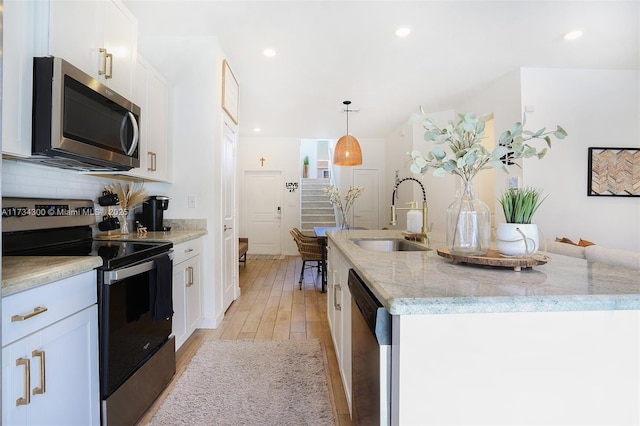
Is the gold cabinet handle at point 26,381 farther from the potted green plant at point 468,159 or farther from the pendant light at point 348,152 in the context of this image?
the pendant light at point 348,152

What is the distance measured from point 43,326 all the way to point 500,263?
1646 mm

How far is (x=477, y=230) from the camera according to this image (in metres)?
1.20

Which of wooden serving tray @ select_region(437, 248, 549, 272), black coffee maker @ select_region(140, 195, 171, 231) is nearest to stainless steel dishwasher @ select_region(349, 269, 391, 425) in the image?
wooden serving tray @ select_region(437, 248, 549, 272)

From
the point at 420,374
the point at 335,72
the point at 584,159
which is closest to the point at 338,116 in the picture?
the point at 335,72

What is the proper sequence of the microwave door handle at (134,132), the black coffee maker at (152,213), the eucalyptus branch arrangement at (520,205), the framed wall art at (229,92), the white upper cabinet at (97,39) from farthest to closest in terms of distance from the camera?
the framed wall art at (229,92) < the black coffee maker at (152,213) < the microwave door handle at (134,132) < the white upper cabinet at (97,39) < the eucalyptus branch arrangement at (520,205)

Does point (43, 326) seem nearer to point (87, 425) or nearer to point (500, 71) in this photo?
point (87, 425)

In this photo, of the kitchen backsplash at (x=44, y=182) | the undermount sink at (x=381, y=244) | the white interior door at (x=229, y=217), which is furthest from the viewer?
the white interior door at (x=229, y=217)

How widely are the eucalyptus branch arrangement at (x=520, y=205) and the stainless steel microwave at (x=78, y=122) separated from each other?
6.33 feet

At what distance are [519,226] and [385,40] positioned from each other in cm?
253

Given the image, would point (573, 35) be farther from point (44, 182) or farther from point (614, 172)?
point (44, 182)

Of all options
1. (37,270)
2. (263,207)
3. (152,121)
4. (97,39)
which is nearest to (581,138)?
(152,121)

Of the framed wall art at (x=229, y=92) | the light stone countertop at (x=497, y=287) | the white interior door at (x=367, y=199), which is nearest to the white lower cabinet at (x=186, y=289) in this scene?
the framed wall art at (x=229, y=92)

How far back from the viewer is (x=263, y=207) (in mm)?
7223

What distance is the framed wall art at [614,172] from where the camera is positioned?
360cm
